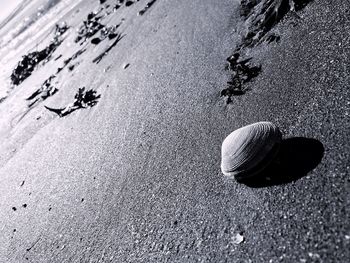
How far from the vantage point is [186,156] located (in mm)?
2285

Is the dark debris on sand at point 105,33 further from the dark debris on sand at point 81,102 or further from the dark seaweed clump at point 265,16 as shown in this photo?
the dark seaweed clump at point 265,16

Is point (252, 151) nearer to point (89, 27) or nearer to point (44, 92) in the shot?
point (44, 92)

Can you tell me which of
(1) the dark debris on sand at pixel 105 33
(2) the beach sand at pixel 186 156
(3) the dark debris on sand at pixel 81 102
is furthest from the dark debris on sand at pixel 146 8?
(3) the dark debris on sand at pixel 81 102

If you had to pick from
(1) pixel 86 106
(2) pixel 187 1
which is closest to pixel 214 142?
(1) pixel 86 106

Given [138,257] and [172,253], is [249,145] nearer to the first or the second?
[172,253]

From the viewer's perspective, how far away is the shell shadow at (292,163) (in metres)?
1.66

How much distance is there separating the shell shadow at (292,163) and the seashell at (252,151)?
68 millimetres

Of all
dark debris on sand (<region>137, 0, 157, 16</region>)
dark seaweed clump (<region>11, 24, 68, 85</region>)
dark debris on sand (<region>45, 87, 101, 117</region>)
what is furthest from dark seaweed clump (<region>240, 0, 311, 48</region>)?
dark seaweed clump (<region>11, 24, 68, 85</region>)

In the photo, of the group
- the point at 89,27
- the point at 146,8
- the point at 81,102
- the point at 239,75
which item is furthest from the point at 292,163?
the point at 89,27

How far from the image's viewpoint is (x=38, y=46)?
23.7 ft

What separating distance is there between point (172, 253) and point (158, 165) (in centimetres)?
75

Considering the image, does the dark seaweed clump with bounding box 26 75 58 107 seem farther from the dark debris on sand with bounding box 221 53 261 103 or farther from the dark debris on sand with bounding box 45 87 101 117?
the dark debris on sand with bounding box 221 53 261 103

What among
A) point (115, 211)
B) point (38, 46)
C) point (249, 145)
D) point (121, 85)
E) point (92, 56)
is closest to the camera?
point (249, 145)

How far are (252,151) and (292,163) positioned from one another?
0.23 meters
